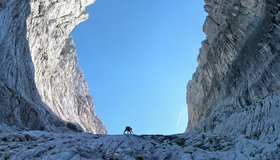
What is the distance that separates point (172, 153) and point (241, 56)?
95.8 feet

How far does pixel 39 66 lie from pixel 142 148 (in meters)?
45.9

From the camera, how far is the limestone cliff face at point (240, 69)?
3417 centimetres

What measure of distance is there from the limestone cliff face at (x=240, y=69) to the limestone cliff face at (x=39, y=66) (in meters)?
20.0

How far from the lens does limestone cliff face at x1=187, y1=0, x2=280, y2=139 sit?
34172mm

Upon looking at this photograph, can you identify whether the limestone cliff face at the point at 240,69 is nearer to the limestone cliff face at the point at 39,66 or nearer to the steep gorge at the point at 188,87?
the steep gorge at the point at 188,87

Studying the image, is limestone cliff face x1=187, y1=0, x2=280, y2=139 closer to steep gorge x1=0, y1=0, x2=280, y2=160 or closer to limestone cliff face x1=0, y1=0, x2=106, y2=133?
steep gorge x1=0, y1=0, x2=280, y2=160

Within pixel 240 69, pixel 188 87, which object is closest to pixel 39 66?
pixel 188 87

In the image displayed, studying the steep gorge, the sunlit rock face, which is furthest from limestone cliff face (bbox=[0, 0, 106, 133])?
the steep gorge

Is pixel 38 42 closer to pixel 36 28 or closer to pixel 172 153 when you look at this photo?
pixel 36 28

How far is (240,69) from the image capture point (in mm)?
49719

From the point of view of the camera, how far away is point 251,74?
45000 mm

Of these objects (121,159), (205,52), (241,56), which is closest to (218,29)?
(205,52)

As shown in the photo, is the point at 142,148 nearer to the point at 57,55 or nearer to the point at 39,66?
the point at 39,66

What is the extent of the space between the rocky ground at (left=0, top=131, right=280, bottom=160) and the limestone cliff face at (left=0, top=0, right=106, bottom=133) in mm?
10196
